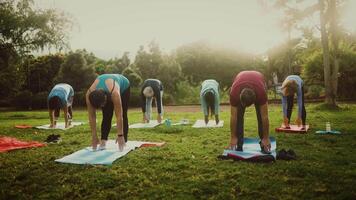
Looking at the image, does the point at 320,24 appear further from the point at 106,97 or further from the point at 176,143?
the point at 106,97

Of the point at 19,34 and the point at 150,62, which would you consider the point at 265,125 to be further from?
the point at 150,62

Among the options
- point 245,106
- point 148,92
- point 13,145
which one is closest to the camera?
point 245,106

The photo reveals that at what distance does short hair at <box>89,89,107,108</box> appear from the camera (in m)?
5.99

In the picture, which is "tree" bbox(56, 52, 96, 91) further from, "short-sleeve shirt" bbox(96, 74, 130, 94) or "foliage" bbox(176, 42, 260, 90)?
"short-sleeve shirt" bbox(96, 74, 130, 94)

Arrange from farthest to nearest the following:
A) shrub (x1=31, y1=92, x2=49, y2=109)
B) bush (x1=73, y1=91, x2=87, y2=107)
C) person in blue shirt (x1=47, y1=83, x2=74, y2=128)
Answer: bush (x1=73, y1=91, x2=87, y2=107) → shrub (x1=31, y1=92, x2=49, y2=109) → person in blue shirt (x1=47, y1=83, x2=74, y2=128)

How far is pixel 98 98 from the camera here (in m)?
5.99

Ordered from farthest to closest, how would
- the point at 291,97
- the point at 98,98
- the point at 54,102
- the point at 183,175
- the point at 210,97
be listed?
1. the point at 54,102
2. the point at 210,97
3. the point at 291,97
4. the point at 98,98
5. the point at 183,175

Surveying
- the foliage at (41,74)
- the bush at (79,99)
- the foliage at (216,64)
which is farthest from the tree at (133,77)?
the foliage at (216,64)

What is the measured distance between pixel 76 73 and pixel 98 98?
23.3 m

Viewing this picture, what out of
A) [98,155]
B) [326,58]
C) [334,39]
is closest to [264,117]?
[98,155]

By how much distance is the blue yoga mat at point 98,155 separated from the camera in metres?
5.88

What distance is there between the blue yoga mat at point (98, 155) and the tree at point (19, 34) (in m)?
16.4

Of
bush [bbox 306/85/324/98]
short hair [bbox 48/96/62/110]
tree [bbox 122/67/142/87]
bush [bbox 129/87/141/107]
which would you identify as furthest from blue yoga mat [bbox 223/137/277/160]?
tree [bbox 122/67/142/87]

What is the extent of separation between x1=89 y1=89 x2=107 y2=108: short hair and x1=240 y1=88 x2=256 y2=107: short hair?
252 centimetres
